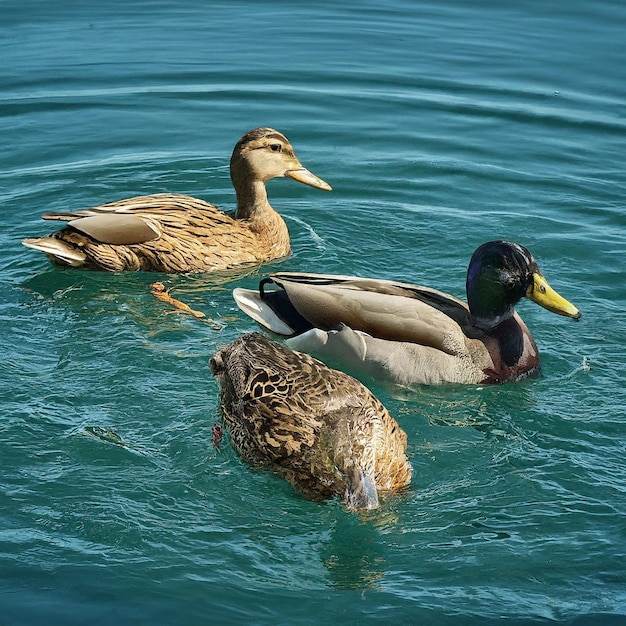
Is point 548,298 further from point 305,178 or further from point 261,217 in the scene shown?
point 305,178

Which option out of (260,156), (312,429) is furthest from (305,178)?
(312,429)

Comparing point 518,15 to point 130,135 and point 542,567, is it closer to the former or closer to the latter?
point 130,135

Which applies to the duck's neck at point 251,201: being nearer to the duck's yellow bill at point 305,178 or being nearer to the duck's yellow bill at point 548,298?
the duck's yellow bill at point 305,178

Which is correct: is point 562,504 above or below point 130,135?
below

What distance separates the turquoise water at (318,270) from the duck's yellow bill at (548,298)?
0.38 metres

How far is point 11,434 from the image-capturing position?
7.02 meters

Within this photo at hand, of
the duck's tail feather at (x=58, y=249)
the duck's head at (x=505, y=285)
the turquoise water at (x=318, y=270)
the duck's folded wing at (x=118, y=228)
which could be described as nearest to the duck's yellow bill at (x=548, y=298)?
the duck's head at (x=505, y=285)

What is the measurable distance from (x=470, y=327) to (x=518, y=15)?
1037 centimetres

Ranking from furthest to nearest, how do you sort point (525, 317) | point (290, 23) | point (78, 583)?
1. point (290, 23)
2. point (525, 317)
3. point (78, 583)

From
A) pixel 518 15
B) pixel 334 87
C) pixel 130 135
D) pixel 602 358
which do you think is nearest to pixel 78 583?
pixel 602 358

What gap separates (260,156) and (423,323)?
2.87 meters

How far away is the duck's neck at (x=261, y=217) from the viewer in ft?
33.2

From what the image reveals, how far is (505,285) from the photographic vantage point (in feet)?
27.0

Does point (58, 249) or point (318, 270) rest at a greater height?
point (58, 249)
